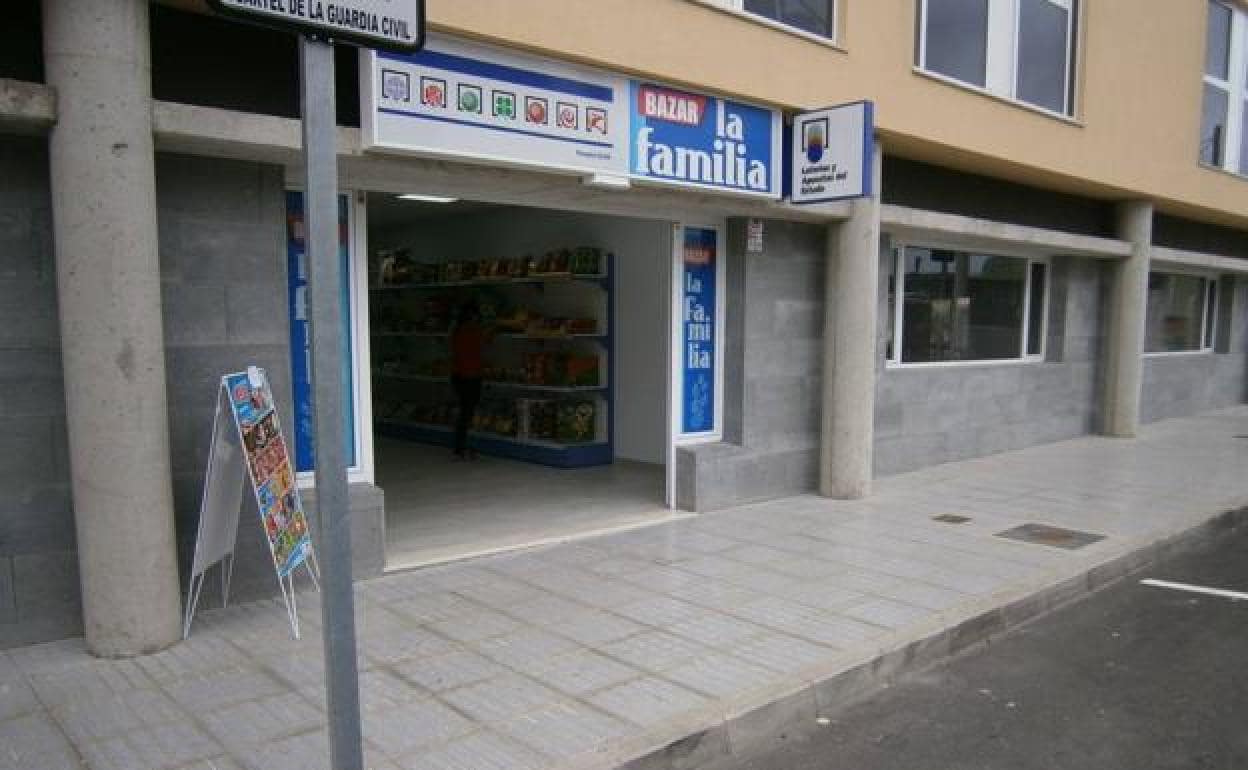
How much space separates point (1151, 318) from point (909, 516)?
989 centimetres

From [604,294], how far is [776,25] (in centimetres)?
399

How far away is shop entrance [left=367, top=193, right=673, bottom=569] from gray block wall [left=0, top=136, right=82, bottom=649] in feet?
10.3

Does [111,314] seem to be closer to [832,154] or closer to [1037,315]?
[832,154]

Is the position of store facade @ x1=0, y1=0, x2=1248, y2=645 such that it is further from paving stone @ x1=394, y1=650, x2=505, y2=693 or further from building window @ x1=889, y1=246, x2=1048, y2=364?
paving stone @ x1=394, y1=650, x2=505, y2=693

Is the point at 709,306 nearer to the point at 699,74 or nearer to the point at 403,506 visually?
the point at 699,74

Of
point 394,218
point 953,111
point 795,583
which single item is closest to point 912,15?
point 953,111

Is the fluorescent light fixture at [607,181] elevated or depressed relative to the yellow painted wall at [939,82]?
depressed

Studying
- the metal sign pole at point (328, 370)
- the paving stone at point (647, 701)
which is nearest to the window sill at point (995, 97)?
the paving stone at point (647, 701)

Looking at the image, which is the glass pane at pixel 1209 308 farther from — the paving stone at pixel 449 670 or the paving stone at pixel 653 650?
the paving stone at pixel 449 670

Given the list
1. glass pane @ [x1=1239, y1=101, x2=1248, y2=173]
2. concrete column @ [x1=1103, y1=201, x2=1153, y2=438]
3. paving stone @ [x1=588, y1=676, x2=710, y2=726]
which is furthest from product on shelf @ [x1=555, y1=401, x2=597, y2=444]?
glass pane @ [x1=1239, y1=101, x2=1248, y2=173]

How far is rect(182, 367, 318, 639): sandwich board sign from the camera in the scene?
15.0 ft

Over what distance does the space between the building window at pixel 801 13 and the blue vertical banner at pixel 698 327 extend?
73.3 inches

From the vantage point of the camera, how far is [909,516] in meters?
7.80

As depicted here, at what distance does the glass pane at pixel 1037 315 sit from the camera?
12.4 meters
